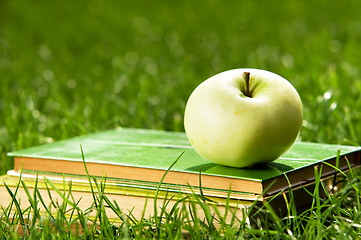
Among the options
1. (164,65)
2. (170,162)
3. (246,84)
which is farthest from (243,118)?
(164,65)

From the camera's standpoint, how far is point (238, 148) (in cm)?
171

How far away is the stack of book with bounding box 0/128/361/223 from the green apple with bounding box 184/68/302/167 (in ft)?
0.19

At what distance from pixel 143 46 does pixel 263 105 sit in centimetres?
370

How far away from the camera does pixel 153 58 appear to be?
4832 mm

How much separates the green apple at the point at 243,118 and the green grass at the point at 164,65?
20cm

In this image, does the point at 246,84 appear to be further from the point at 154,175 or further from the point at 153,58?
the point at 153,58

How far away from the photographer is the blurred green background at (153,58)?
3119mm

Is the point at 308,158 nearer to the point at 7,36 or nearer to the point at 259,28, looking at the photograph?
the point at 259,28

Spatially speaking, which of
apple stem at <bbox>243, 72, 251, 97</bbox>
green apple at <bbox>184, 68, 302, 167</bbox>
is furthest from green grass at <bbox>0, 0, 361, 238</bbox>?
apple stem at <bbox>243, 72, 251, 97</bbox>

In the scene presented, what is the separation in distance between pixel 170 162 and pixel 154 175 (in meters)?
0.10

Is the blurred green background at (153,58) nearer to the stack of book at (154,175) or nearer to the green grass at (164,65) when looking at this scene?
the green grass at (164,65)

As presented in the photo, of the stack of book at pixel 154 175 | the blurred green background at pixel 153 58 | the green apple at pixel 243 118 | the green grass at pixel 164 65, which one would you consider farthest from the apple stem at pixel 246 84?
the blurred green background at pixel 153 58

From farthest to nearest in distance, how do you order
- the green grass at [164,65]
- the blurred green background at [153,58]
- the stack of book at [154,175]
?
the blurred green background at [153,58], the green grass at [164,65], the stack of book at [154,175]

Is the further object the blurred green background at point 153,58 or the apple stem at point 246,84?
the blurred green background at point 153,58
